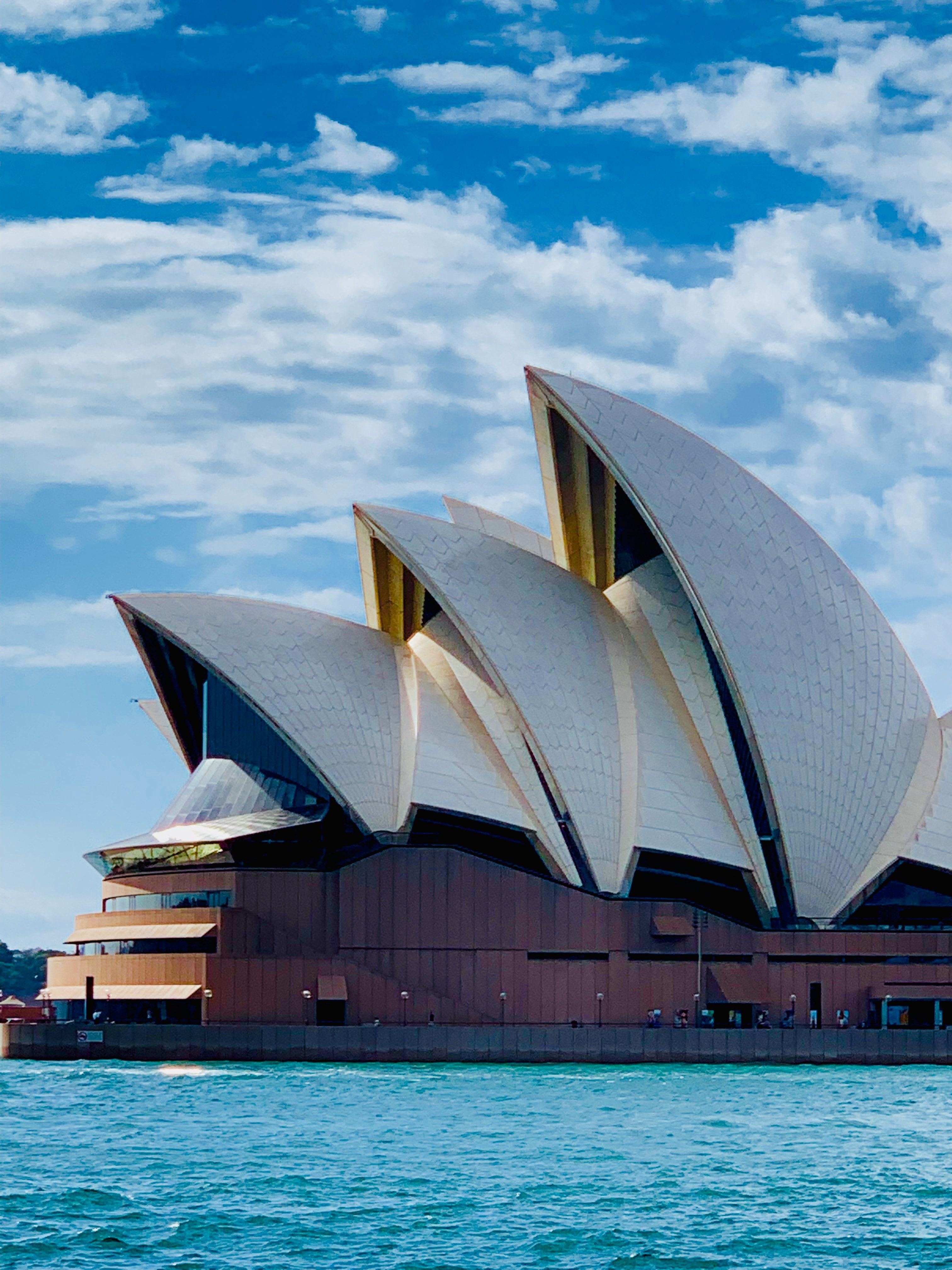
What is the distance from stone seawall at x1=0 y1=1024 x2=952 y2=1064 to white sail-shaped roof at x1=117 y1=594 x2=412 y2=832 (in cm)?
639

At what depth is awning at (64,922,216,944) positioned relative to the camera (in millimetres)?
60312

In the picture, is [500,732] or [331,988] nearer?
[331,988]

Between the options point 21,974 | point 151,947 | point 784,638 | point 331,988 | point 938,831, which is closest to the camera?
point 331,988

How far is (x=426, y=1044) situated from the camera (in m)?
57.8

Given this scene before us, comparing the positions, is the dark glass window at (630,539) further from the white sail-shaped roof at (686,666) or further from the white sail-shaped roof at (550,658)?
the white sail-shaped roof at (550,658)

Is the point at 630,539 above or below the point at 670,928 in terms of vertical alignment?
above

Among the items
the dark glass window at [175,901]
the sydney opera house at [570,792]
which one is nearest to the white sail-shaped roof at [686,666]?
the sydney opera house at [570,792]

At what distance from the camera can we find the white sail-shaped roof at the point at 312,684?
196 feet

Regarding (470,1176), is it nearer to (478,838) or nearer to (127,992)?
(478,838)

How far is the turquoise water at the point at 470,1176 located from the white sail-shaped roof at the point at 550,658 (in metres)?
12.7

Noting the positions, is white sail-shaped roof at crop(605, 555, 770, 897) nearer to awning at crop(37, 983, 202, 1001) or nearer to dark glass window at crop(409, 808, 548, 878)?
dark glass window at crop(409, 808, 548, 878)

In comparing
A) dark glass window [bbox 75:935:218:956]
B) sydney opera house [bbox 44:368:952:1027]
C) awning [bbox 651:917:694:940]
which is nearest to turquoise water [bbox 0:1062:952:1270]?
sydney opera house [bbox 44:368:952:1027]

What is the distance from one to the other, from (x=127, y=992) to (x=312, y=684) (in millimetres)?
10886

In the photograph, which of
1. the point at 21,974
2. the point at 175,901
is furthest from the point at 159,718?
the point at 21,974
